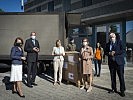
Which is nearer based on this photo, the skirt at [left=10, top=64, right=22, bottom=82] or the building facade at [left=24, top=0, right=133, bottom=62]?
the skirt at [left=10, top=64, right=22, bottom=82]

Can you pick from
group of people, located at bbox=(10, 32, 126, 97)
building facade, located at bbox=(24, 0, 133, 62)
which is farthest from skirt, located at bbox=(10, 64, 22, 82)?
building facade, located at bbox=(24, 0, 133, 62)

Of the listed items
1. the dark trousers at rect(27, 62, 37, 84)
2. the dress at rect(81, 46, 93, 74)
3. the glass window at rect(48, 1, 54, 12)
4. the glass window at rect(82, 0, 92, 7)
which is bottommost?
the dark trousers at rect(27, 62, 37, 84)

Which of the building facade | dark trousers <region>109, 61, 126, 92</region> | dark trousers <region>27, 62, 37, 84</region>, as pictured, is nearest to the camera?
dark trousers <region>109, 61, 126, 92</region>

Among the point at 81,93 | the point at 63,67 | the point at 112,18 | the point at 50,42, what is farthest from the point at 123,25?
the point at 81,93

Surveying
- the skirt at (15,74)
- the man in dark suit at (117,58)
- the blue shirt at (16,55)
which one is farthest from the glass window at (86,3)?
the skirt at (15,74)

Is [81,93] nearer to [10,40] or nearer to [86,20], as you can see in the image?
[10,40]

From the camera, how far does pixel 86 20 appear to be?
98.5 ft

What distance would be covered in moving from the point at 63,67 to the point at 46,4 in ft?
113

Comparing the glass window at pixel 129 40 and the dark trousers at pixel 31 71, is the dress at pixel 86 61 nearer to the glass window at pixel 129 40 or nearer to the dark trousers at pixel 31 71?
the dark trousers at pixel 31 71

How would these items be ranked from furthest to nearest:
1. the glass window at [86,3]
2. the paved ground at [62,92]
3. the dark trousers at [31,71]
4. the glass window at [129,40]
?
the glass window at [86,3]
the glass window at [129,40]
the dark trousers at [31,71]
the paved ground at [62,92]

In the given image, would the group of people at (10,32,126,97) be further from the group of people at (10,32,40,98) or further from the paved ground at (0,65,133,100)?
the paved ground at (0,65,133,100)

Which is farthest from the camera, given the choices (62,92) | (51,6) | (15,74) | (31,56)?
(51,6)

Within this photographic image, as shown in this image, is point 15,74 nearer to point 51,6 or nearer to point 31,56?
point 31,56

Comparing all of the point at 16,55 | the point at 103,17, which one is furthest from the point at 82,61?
the point at 103,17
